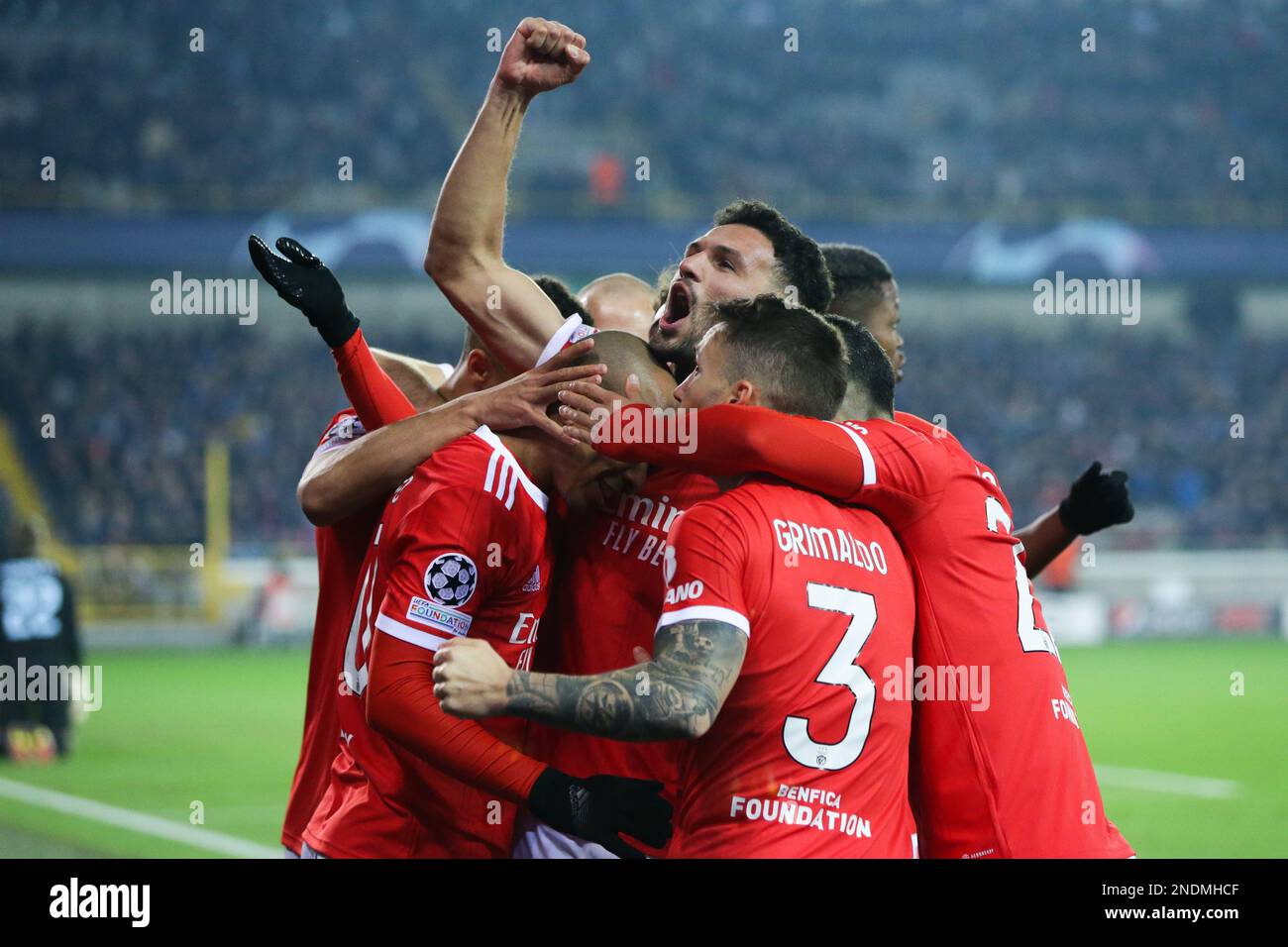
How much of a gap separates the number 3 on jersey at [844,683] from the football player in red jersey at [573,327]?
0.54m

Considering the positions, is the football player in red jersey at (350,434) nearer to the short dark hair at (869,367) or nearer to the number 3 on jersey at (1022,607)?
the short dark hair at (869,367)

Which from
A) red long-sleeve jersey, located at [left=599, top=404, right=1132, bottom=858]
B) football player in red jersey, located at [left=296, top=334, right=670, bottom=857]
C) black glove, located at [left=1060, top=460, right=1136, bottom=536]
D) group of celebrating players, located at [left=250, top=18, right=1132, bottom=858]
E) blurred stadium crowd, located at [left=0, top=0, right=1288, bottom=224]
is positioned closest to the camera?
group of celebrating players, located at [left=250, top=18, right=1132, bottom=858]

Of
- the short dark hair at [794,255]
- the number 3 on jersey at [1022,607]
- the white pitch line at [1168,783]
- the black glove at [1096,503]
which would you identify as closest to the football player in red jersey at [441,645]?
the short dark hair at [794,255]

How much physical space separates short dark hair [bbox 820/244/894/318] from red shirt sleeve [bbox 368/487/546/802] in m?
1.77

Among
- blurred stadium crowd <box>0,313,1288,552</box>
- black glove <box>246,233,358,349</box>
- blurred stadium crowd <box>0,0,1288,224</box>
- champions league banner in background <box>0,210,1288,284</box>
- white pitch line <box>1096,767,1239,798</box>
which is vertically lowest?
white pitch line <box>1096,767,1239,798</box>

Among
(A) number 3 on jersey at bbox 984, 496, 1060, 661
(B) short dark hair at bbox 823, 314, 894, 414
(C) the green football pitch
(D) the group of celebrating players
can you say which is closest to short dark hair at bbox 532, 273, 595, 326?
(D) the group of celebrating players

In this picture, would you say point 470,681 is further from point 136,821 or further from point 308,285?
point 136,821

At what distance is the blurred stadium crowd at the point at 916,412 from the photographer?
24875 mm

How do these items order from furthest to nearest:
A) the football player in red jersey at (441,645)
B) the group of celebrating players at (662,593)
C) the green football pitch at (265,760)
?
the green football pitch at (265,760)
the football player in red jersey at (441,645)
the group of celebrating players at (662,593)

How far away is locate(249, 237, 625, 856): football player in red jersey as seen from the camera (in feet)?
11.3

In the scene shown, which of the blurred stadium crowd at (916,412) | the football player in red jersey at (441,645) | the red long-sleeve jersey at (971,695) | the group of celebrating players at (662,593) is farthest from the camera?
the blurred stadium crowd at (916,412)

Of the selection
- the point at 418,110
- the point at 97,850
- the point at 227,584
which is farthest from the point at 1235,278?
the point at 97,850

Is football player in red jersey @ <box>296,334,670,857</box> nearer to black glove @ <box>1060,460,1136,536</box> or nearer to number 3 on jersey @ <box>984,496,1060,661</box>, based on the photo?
number 3 on jersey @ <box>984,496,1060,661</box>

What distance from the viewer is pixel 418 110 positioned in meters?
31.4
